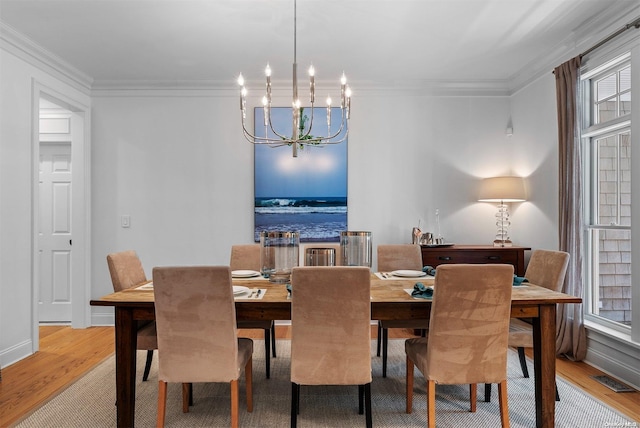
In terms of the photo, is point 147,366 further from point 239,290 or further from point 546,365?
point 546,365

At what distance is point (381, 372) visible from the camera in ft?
10.2

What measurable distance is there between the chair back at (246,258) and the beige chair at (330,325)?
1.46 m

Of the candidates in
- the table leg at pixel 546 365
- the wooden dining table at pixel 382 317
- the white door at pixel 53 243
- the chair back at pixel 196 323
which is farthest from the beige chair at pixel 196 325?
the white door at pixel 53 243

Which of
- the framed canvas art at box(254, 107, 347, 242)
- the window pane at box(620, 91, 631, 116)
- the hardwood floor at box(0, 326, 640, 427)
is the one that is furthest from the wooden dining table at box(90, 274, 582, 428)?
the framed canvas art at box(254, 107, 347, 242)

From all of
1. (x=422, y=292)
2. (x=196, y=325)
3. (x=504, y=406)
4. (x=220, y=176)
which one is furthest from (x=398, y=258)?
(x=220, y=176)

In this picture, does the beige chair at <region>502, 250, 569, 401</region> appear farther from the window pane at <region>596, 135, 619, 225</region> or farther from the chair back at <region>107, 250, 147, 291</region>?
the chair back at <region>107, 250, 147, 291</region>

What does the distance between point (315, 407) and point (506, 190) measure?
2837mm

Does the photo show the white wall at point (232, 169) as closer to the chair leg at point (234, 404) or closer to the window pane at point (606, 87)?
the window pane at point (606, 87)

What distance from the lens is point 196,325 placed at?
6.56 ft

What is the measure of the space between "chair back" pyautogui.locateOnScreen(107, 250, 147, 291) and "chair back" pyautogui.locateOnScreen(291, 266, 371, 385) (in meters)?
1.26

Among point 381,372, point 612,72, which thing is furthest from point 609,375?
point 612,72

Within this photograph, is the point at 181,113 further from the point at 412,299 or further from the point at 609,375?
the point at 609,375

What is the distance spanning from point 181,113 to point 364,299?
134 inches

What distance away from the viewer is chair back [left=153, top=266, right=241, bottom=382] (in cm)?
195
